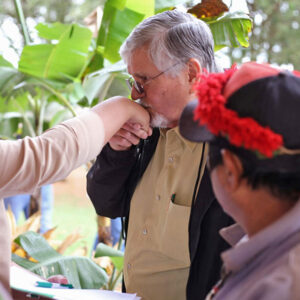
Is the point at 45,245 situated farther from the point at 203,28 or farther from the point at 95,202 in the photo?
the point at 203,28

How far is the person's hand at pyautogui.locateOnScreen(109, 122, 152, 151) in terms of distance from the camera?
151 centimetres

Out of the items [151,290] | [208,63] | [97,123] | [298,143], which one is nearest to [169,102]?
[208,63]

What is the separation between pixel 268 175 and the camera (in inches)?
33.9

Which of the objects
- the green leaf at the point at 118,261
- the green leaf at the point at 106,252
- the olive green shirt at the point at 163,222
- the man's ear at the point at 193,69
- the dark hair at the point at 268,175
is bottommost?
the green leaf at the point at 118,261

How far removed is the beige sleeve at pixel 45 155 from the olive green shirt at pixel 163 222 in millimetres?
468

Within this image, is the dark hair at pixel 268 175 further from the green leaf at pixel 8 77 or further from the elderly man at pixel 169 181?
the green leaf at pixel 8 77

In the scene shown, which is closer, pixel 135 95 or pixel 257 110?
pixel 257 110

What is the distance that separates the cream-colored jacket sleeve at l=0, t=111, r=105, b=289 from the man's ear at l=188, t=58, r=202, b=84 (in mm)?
502

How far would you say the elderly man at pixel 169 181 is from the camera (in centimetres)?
140

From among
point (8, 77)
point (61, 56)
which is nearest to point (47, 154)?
point (61, 56)

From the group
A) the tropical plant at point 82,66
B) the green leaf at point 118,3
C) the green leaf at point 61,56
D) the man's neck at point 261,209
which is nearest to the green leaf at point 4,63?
the tropical plant at point 82,66

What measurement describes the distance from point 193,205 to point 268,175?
588 mm

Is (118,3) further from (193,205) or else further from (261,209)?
(261,209)

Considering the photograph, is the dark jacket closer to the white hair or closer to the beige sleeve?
the white hair
